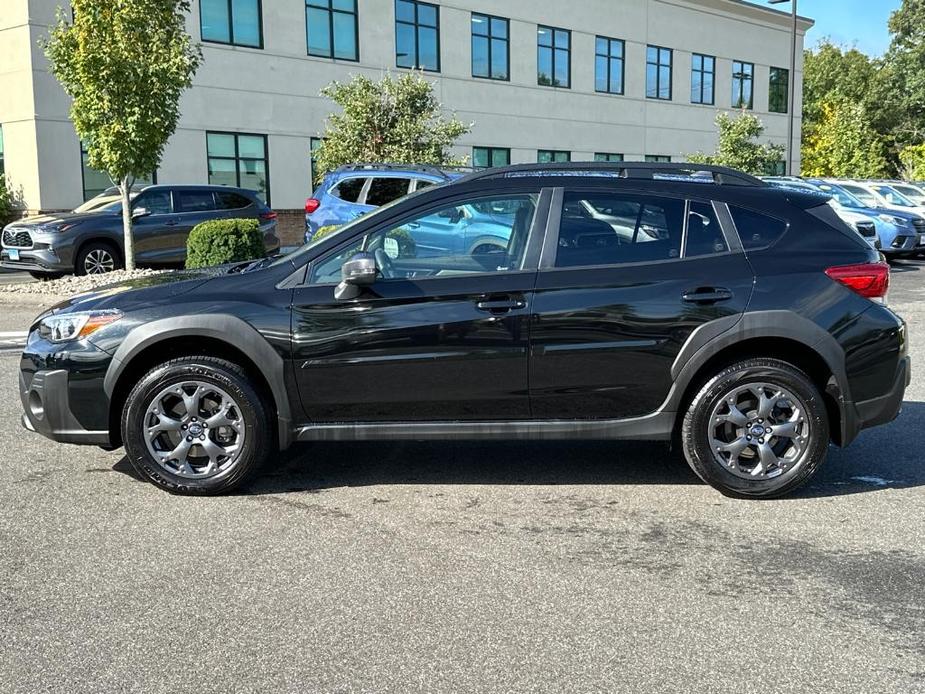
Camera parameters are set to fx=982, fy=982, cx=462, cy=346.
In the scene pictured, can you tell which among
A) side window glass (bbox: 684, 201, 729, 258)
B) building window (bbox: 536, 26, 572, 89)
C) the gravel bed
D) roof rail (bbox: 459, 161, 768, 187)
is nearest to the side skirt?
side window glass (bbox: 684, 201, 729, 258)

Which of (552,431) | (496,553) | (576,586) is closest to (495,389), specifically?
(552,431)

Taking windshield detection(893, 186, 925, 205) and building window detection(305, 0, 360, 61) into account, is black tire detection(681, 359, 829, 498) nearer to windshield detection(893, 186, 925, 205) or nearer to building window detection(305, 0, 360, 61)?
windshield detection(893, 186, 925, 205)

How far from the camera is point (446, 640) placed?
11.7 feet

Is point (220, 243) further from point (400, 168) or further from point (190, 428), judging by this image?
point (190, 428)

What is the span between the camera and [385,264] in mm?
5215

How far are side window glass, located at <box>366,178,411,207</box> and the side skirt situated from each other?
34.3ft

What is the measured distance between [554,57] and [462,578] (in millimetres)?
33098

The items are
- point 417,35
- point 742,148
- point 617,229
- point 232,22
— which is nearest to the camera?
point 617,229

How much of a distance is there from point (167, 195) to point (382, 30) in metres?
13.8

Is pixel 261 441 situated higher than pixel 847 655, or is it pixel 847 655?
pixel 261 441

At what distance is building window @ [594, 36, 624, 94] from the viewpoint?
36812mm

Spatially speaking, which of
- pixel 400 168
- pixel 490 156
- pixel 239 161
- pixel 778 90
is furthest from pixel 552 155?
pixel 400 168

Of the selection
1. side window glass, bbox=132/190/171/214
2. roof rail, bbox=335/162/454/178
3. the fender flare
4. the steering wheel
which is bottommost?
the fender flare

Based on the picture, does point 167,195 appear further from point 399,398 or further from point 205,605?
point 205,605
